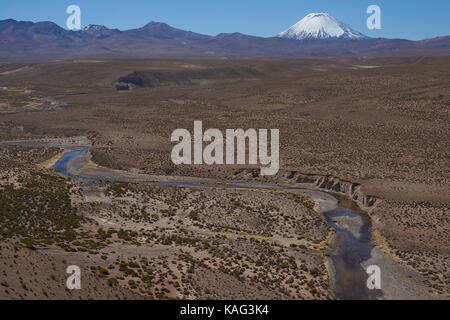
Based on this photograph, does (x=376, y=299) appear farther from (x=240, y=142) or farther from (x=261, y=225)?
(x=240, y=142)

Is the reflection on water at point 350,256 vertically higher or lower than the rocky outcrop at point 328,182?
lower

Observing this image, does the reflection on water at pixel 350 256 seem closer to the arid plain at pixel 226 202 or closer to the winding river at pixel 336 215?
the winding river at pixel 336 215

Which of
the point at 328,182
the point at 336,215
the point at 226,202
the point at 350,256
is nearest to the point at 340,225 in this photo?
the point at 336,215

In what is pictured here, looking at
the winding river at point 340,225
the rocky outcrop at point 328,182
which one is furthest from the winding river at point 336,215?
the rocky outcrop at point 328,182

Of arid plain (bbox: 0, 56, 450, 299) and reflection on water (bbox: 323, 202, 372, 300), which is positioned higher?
arid plain (bbox: 0, 56, 450, 299)

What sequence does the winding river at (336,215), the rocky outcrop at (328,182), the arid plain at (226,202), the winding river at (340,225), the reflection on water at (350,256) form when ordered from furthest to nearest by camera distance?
the rocky outcrop at (328,182)
the winding river at (336,215)
the winding river at (340,225)
the reflection on water at (350,256)
the arid plain at (226,202)

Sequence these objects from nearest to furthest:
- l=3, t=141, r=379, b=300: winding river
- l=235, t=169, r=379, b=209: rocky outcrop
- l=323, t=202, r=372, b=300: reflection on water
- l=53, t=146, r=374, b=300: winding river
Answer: l=323, t=202, r=372, b=300: reflection on water → l=53, t=146, r=374, b=300: winding river → l=3, t=141, r=379, b=300: winding river → l=235, t=169, r=379, b=209: rocky outcrop

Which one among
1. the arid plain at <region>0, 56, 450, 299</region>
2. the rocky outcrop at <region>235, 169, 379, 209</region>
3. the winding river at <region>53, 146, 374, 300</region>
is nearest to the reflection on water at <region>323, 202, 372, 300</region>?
the winding river at <region>53, 146, 374, 300</region>

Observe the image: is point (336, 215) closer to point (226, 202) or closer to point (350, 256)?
point (350, 256)

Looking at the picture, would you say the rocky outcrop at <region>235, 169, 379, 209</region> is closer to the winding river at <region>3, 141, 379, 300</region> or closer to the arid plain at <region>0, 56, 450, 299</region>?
the arid plain at <region>0, 56, 450, 299</region>
